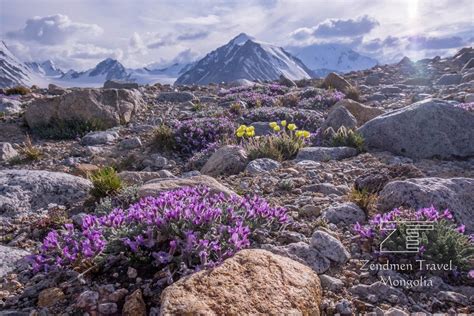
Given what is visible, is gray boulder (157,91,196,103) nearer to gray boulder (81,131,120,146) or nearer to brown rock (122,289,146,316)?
gray boulder (81,131,120,146)

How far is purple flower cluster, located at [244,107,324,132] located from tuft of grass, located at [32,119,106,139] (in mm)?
5272

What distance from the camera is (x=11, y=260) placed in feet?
15.3

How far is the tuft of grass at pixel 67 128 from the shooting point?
531 inches

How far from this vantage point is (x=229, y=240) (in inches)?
159

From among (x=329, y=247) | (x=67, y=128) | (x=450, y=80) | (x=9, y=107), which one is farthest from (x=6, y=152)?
(x=450, y=80)

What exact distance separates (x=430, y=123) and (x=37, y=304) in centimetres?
889

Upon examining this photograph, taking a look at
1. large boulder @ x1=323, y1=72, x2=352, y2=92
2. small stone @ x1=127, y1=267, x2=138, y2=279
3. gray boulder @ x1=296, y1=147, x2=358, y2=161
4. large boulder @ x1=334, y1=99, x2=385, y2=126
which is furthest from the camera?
large boulder @ x1=323, y1=72, x2=352, y2=92

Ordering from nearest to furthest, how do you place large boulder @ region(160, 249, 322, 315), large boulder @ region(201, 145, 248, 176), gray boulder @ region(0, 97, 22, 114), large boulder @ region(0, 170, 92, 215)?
large boulder @ region(160, 249, 322, 315), large boulder @ region(0, 170, 92, 215), large boulder @ region(201, 145, 248, 176), gray boulder @ region(0, 97, 22, 114)

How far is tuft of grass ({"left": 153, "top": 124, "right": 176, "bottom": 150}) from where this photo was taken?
12016 mm

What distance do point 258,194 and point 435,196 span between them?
254 centimetres

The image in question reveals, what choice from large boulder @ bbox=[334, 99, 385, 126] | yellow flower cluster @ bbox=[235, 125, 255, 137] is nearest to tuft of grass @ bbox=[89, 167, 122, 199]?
yellow flower cluster @ bbox=[235, 125, 255, 137]

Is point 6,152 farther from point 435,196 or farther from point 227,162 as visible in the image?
point 435,196

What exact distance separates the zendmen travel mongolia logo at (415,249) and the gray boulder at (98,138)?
984 centimetres

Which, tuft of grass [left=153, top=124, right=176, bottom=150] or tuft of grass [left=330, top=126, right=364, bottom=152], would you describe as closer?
tuft of grass [left=330, top=126, right=364, bottom=152]
